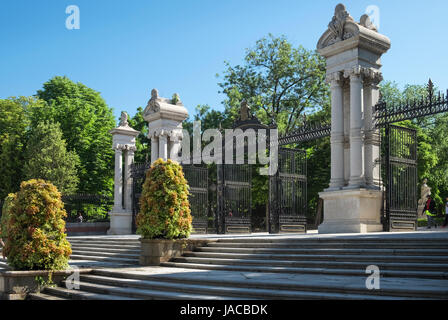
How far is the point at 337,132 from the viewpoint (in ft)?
54.9

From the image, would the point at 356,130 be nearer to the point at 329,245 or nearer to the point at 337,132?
the point at 337,132

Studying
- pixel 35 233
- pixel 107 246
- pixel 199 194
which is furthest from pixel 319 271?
pixel 199 194

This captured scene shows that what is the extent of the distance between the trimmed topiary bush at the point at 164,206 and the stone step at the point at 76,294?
358 cm

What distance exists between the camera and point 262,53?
38844mm

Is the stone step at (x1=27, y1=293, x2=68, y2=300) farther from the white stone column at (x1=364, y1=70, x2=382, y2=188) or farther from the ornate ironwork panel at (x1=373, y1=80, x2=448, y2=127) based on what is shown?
the ornate ironwork panel at (x1=373, y1=80, x2=448, y2=127)

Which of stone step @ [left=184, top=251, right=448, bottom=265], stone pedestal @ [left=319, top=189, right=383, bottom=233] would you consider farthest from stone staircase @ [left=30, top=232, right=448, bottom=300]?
stone pedestal @ [left=319, top=189, right=383, bottom=233]

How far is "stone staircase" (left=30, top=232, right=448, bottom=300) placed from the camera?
25.6 feet

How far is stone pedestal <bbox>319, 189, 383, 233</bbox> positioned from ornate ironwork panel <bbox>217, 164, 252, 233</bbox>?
562 cm

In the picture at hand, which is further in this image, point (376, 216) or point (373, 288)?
point (376, 216)

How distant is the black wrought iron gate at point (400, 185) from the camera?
51.1 ft

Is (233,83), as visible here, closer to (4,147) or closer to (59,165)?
(59,165)

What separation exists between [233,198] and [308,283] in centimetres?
1376
